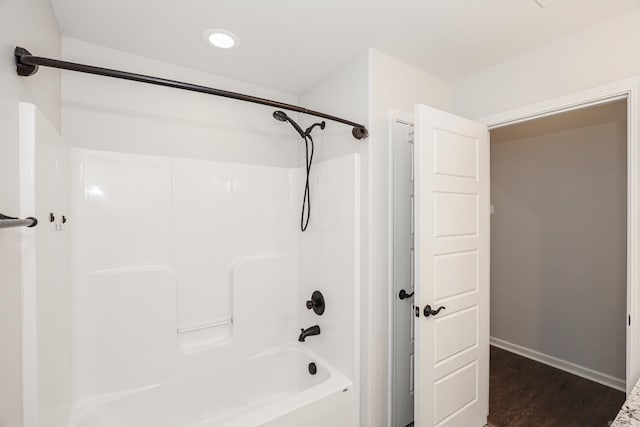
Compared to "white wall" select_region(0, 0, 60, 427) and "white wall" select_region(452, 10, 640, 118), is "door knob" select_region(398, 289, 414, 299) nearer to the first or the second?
"white wall" select_region(452, 10, 640, 118)

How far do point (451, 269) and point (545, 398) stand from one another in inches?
69.6

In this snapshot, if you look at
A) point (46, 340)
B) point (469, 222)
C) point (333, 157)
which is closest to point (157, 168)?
point (46, 340)

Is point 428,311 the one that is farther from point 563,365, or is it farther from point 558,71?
point 563,365

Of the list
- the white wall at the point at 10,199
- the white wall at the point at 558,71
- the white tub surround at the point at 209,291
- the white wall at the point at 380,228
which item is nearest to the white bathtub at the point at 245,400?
the white tub surround at the point at 209,291

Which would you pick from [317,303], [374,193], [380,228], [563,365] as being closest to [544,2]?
[374,193]

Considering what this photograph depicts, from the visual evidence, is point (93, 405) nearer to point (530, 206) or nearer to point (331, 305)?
point (331, 305)

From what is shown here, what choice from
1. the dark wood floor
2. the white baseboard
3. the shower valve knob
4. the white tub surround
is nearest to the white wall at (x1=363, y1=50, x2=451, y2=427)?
the white tub surround

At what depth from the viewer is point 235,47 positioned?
1.71m

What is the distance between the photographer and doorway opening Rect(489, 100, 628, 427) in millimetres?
2475

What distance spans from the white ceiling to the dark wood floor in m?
2.61

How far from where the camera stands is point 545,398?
240 cm

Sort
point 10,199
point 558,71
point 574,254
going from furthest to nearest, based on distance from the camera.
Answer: point 574,254 → point 558,71 → point 10,199

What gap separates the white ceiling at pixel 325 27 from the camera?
1376 millimetres

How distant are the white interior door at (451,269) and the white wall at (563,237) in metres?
1.31
